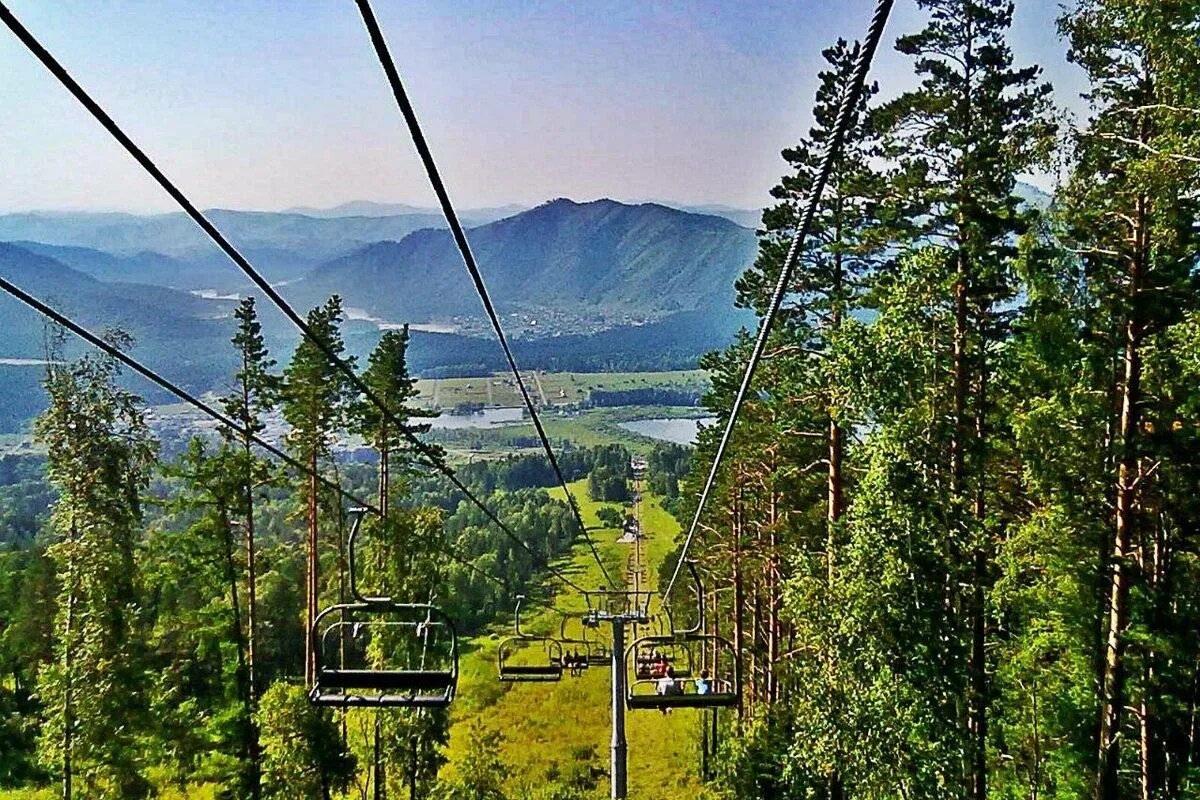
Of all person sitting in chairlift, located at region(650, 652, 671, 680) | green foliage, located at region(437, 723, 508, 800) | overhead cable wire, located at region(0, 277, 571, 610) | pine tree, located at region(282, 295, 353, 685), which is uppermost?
overhead cable wire, located at region(0, 277, 571, 610)

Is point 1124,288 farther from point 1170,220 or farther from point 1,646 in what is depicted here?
point 1,646

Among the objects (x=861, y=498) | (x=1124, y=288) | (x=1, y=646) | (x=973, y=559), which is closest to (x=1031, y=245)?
(x=1124, y=288)

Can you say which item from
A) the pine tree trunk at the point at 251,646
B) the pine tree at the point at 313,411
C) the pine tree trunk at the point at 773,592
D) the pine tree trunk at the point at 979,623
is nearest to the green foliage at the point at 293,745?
the pine tree at the point at 313,411

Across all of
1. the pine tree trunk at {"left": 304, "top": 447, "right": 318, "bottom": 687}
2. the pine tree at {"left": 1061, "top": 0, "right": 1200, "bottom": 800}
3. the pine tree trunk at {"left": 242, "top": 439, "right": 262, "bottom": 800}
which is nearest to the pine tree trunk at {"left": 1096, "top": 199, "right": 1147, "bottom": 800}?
the pine tree at {"left": 1061, "top": 0, "right": 1200, "bottom": 800}

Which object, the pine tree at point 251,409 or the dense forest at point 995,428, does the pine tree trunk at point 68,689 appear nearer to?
the pine tree at point 251,409

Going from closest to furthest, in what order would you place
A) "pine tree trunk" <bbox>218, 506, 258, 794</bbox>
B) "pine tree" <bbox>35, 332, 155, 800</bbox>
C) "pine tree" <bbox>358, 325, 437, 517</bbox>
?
"pine tree" <bbox>35, 332, 155, 800</bbox> → "pine tree trunk" <bbox>218, 506, 258, 794</bbox> → "pine tree" <bbox>358, 325, 437, 517</bbox>

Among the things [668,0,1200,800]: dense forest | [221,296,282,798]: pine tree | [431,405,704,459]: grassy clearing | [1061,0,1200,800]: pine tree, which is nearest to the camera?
[1061,0,1200,800]: pine tree

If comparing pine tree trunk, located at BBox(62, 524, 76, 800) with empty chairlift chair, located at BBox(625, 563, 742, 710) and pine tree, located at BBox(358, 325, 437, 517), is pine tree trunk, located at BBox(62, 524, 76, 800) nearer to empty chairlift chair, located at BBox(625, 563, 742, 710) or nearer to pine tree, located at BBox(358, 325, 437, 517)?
pine tree, located at BBox(358, 325, 437, 517)

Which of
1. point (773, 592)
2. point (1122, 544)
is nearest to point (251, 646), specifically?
point (773, 592)

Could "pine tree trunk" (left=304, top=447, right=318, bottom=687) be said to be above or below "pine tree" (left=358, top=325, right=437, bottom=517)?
below
